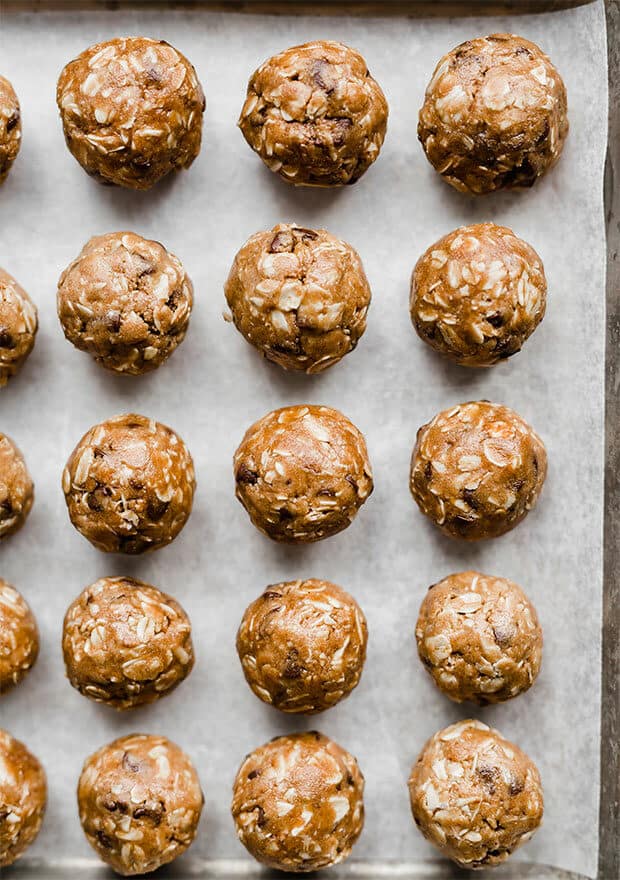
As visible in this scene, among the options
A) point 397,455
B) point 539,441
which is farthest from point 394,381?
point 539,441

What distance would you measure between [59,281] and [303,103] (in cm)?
83

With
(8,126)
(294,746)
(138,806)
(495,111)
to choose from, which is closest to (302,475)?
(294,746)

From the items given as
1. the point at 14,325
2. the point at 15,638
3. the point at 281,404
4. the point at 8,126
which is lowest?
→ the point at 15,638

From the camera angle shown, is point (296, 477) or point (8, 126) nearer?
point (296, 477)

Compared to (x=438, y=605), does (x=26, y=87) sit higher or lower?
higher

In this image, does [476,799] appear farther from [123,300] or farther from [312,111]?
[312,111]

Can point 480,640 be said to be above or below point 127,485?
below

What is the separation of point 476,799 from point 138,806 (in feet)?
2.97

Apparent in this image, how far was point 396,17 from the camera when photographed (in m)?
2.83

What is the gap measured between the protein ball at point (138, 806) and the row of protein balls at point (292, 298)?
1083 millimetres

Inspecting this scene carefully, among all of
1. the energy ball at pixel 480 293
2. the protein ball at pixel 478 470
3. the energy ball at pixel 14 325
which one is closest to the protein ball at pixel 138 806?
the protein ball at pixel 478 470

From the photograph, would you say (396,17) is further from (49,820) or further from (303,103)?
(49,820)

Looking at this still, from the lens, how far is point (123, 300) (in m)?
2.57

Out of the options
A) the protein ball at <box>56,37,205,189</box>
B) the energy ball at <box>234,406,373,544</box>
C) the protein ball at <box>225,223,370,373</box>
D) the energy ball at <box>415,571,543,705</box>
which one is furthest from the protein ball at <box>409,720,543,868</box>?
the protein ball at <box>56,37,205,189</box>
